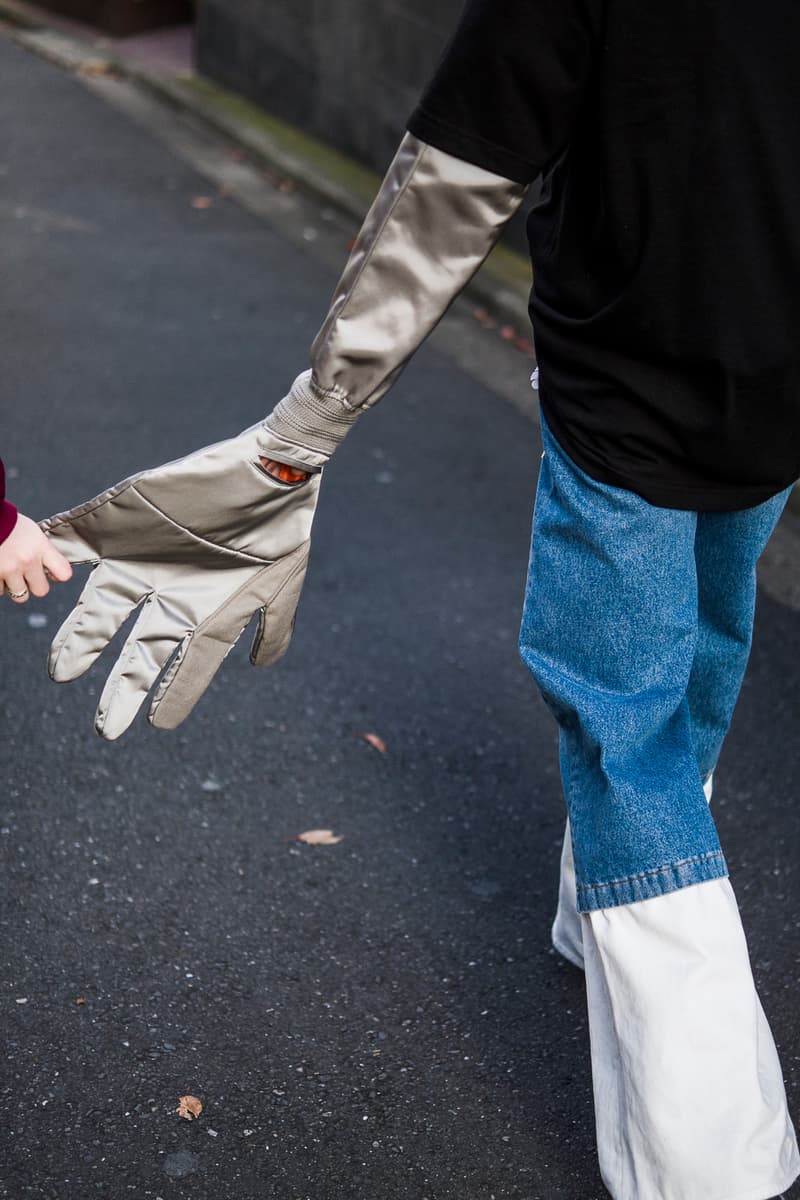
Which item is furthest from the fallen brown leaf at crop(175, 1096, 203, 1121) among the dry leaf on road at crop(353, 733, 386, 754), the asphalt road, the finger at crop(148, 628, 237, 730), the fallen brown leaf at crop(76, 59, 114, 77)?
the fallen brown leaf at crop(76, 59, 114, 77)

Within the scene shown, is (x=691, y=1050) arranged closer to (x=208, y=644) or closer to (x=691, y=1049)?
(x=691, y=1049)

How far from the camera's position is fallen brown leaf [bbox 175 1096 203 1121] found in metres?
2.30

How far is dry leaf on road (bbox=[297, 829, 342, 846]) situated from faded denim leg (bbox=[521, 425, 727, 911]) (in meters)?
1.10

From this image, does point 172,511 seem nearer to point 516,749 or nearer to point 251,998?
point 251,998

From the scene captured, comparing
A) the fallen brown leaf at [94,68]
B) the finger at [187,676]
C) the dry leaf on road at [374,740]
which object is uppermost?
the finger at [187,676]

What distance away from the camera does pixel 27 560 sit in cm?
205

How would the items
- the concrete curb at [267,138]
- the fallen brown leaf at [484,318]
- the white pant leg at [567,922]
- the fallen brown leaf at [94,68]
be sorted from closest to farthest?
the white pant leg at [567,922]
the fallen brown leaf at [484,318]
the concrete curb at [267,138]
the fallen brown leaf at [94,68]

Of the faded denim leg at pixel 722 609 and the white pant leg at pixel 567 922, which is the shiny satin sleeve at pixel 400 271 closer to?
the faded denim leg at pixel 722 609

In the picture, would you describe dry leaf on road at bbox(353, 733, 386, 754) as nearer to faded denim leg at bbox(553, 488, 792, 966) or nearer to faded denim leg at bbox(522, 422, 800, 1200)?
faded denim leg at bbox(553, 488, 792, 966)

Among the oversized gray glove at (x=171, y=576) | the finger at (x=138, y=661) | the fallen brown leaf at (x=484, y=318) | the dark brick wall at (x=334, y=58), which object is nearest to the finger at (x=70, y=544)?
the oversized gray glove at (x=171, y=576)

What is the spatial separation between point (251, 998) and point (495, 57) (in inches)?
62.9

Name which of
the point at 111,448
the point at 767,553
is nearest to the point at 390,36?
the point at 111,448

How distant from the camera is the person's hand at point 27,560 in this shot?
6.73 feet

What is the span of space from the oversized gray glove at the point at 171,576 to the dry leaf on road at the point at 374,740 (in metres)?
1.25
